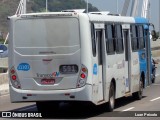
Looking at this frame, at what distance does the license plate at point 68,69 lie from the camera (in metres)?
17.9

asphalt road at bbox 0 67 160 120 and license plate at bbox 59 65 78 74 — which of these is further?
asphalt road at bbox 0 67 160 120

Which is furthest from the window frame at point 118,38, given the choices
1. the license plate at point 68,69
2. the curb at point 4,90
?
the curb at point 4,90

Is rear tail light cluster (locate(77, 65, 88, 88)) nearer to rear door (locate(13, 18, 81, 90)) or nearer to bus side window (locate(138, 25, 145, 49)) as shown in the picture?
rear door (locate(13, 18, 81, 90))

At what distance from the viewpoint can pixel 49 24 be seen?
18.2 m

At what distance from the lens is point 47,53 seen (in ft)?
59.5

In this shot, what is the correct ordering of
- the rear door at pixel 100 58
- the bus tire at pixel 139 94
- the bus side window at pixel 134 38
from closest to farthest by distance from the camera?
the rear door at pixel 100 58 < the bus side window at pixel 134 38 < the bus tire at pixel 139 94

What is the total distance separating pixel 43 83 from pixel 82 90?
1.09 m

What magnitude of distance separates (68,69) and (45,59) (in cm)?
65

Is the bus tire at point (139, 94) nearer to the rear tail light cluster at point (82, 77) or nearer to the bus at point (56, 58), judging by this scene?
the bus at point (56, 58)

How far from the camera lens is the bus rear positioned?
17.9m

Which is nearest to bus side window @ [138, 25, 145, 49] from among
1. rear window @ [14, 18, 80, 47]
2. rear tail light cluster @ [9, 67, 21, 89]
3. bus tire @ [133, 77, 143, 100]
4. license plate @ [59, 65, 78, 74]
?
bus tire @ [133, 77, 143, 100]

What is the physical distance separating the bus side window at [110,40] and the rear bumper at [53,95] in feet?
7.31

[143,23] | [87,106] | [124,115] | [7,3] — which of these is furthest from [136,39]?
[7,3]

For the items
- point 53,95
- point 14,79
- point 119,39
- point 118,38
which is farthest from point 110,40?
point 14,79
